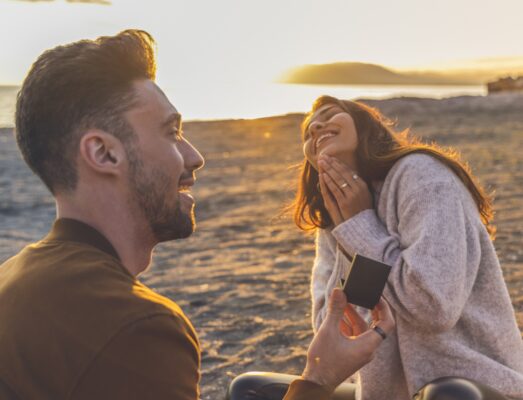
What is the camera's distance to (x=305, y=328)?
19.1ft

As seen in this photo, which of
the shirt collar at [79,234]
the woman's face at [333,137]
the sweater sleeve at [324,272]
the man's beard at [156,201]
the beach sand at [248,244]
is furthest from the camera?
the beach sand at [248,244]

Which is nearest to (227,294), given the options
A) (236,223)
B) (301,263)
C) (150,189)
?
(301,263)

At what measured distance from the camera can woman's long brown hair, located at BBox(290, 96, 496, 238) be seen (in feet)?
9.86

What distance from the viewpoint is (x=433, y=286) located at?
8.96 ft

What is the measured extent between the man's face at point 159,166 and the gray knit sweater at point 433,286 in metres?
0.87

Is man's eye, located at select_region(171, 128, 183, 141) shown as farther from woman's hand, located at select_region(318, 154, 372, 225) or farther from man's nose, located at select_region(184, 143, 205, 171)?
woman's hand, located at select_region(318, 154, 372, 225)

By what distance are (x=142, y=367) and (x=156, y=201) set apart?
0.57 meters

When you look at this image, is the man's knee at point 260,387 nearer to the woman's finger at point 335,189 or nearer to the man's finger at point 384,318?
the woman's finger at point 335,189

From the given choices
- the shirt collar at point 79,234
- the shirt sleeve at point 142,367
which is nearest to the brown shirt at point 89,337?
the shirt sleeve at point 142,367

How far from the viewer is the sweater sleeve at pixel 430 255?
9.00 feet

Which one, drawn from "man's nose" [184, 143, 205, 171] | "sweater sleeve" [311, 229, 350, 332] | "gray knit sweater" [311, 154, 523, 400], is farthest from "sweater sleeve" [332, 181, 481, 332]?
"man's nose" [184, 143, 205, 171]

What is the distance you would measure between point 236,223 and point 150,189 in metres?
7.97

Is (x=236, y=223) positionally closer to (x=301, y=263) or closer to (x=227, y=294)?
(x=301, y=263)

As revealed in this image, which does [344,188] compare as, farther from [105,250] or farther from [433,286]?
[105,250]
